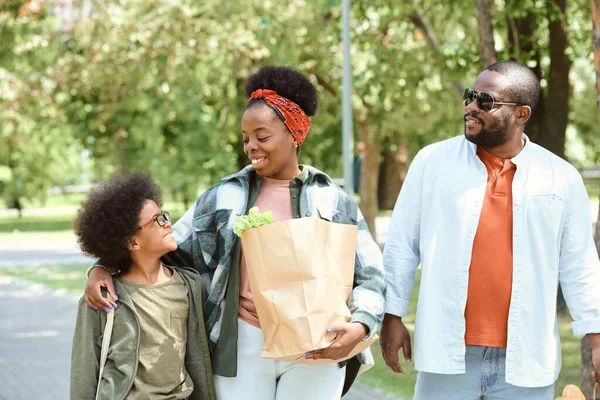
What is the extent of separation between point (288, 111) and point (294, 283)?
0.66 metres

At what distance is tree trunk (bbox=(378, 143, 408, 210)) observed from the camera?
120 ft

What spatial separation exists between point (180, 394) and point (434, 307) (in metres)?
0.96

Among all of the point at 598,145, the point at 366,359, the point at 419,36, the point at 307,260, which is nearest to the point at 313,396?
the point at 366,359

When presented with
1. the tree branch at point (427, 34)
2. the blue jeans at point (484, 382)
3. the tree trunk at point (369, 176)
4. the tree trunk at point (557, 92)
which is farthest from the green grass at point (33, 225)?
the blue jeans at point (484, 382)

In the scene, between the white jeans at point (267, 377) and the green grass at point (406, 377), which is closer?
the white jeans at point (267, 377)

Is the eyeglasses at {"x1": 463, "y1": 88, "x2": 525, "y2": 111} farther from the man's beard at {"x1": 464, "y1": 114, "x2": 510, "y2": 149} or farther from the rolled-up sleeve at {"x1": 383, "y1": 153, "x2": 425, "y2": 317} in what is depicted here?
the rolled-up sleeve at {"x1": 383, "y1": 153, "x2": 425, "y2": 317}

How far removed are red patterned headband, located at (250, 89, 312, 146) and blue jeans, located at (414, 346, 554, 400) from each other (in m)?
0.99

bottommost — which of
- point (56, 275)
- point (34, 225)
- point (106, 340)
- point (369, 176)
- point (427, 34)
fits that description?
point (34, 225)

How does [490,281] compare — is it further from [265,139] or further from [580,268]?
[265,139]

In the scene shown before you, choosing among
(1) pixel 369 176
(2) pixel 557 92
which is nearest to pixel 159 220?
(2) pixel 557 92

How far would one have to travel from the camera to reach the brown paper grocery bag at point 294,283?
319 cm

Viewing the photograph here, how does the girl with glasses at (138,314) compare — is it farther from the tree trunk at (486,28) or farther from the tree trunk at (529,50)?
the tree trunk at (529,50)

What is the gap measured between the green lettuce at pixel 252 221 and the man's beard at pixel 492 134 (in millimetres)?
840

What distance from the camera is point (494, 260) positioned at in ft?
11.5
